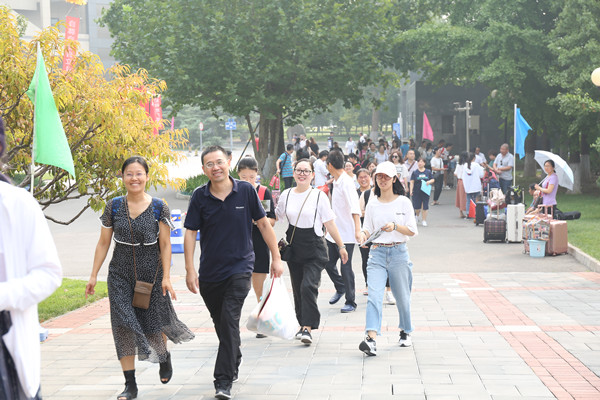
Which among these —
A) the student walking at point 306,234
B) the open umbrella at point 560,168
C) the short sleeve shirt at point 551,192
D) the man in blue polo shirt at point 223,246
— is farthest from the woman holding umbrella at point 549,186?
the man in blue polo shirt at point 223,246

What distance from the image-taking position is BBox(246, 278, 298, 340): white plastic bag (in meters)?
7.00

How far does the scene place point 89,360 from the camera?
7.48 m

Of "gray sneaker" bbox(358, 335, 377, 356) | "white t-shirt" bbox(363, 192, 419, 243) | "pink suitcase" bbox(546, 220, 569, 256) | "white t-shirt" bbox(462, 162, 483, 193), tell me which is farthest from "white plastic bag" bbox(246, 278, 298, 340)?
"white t-shirt" bbox(462, 162, 483, 193)

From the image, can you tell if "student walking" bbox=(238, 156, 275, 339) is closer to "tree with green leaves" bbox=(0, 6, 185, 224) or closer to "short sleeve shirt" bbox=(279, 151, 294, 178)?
"tree with green leaves" bbox=(0, 6, 185, 224)

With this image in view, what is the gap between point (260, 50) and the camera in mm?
29359

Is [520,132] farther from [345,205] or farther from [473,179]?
[345,205]

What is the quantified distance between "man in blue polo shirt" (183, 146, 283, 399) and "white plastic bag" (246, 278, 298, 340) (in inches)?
25.6

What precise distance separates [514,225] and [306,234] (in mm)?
9273

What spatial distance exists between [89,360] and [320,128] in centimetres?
11668

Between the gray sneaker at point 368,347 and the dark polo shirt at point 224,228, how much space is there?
143 centimetres

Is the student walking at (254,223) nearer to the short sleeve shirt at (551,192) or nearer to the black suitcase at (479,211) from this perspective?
the short sleeve shirt at (551,192)

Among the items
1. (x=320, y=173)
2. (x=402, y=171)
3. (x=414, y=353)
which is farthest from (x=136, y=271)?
(x=320, y=173)

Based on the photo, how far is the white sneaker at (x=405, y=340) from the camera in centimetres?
769

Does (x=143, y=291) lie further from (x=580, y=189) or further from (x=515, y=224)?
(x=580, y=189)
